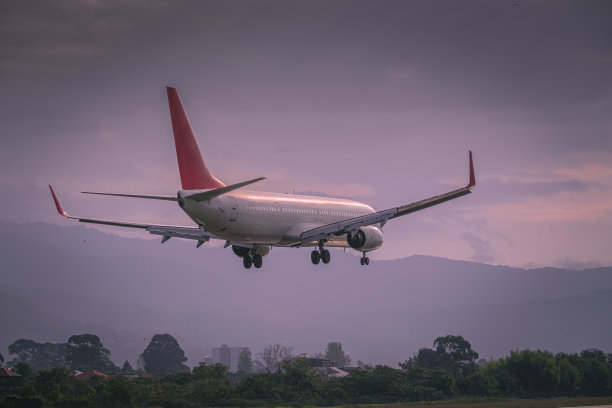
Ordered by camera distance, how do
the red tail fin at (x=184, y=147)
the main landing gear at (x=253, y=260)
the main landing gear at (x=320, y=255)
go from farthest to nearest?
1. the main landing gear at (x=253, y=260)
2. the main landing gear at (x=320, y=255)
3. the red tail fin at (x=184, y=147)

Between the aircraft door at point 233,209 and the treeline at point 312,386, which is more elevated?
the aircraft door at point 233,209

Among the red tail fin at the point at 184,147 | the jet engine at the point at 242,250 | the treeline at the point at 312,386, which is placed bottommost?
the treeline at the point at 312,386

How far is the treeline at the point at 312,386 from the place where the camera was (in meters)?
82.4

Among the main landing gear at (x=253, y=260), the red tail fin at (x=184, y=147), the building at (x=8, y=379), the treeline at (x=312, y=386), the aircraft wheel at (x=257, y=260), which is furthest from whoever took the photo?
the building at (x=8, y=379)

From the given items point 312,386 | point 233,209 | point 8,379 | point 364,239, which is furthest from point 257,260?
point 8,379

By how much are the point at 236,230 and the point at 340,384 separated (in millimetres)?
51278

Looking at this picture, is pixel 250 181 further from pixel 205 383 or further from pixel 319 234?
pixel 205 383

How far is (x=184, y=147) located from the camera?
5428 centimetres

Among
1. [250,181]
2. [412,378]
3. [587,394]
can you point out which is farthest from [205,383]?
[587,394]

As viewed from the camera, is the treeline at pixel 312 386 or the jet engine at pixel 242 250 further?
the treeline at pixel 312 386

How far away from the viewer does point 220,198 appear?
54.5 metres

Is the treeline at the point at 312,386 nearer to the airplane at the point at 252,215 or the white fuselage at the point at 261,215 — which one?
the airplane at the point at 252,215

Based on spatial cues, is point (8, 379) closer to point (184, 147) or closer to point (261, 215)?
point (261, 215)

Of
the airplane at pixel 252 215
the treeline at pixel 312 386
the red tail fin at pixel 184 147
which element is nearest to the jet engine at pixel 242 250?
the airplane at pixel 252 215
